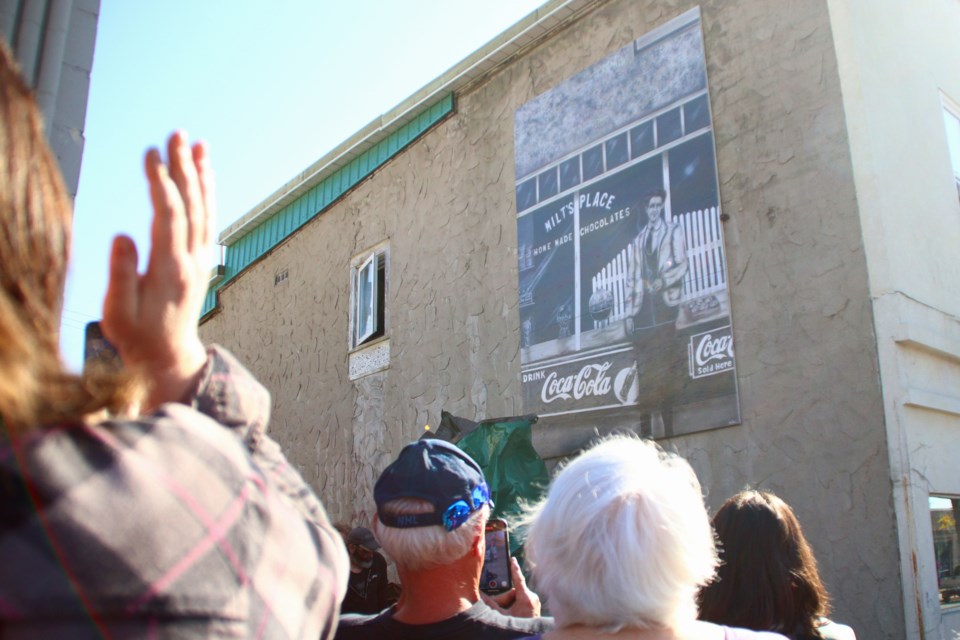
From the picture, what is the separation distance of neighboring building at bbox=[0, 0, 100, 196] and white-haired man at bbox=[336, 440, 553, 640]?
4.73 ft

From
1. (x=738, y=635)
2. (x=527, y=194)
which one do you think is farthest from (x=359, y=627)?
(x=527, y=194)

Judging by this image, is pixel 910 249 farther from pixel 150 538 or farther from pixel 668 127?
pixel 150 538

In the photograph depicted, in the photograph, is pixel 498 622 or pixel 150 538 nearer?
pixel 150 538

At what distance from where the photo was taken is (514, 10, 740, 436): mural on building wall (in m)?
7.19

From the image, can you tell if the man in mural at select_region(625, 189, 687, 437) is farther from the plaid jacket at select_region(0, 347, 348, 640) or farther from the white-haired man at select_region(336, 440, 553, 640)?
the plaid jacket at select_region(0, 347, 348, 640)

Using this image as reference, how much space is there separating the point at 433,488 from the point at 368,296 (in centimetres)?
989

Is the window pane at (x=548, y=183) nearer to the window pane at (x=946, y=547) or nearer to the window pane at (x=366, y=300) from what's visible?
the window pane at (x=366, y=300)

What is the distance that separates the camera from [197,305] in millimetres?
1070

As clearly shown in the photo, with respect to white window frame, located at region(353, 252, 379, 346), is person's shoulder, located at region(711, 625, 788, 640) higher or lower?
lower

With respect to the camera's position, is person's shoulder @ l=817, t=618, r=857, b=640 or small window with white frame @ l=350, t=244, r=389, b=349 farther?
small window with white frame @ l=350, t=244, r=389, b=349

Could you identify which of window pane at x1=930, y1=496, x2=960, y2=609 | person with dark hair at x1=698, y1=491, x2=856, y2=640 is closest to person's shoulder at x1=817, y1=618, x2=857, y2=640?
person with dark hair at x1=698, y1=491, x2=856, y2=640

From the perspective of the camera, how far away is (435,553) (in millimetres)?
2209

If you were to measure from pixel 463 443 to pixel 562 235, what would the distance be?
10.4 feet

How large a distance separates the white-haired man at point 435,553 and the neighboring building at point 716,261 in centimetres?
455
